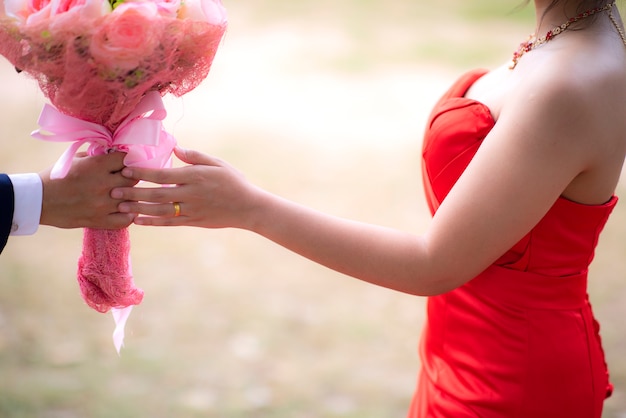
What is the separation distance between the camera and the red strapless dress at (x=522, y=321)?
1654mm

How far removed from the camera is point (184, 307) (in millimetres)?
4410

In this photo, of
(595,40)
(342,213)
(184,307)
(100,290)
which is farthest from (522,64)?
(342,213)

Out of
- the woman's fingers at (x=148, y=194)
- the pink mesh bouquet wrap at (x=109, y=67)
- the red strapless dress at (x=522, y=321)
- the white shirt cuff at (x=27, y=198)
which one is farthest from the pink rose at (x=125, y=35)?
the red strapless dress at (x=522, y=321)

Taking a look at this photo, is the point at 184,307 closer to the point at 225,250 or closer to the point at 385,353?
the point at 225,250

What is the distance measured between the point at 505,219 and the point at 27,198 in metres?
1.07

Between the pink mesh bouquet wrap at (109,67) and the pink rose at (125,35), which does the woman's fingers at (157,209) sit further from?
the pink rose at (125,35)

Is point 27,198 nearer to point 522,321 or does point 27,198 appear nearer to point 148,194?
point 148,194

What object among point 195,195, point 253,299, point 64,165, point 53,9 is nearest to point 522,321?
point 195,195

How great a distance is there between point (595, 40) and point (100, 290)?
1250 mm

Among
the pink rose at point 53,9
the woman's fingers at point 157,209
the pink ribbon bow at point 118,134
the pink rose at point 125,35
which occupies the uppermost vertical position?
the pink rose at point 53,9

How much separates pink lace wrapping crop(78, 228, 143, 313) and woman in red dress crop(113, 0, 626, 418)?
0.13 metres

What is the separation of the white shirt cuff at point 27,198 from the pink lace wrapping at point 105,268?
0.12 meters

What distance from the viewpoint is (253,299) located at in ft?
15.0

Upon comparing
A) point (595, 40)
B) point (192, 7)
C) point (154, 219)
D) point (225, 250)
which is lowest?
point (154, 219)
